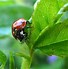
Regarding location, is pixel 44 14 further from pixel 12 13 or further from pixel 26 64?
pixel 12 13

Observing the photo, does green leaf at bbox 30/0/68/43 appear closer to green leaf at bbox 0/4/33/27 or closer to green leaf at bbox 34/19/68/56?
green leaf at bbox 34/19/68/56

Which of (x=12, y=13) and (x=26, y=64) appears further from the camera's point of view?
(x=12, y=13)

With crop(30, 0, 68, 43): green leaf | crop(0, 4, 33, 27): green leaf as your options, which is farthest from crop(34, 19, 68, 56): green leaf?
crop(0, 4, 33, 27): green leaf

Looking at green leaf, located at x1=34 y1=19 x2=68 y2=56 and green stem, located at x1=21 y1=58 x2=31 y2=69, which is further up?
green leaf, located at x1=34 y1=19 x2=68 y2=56

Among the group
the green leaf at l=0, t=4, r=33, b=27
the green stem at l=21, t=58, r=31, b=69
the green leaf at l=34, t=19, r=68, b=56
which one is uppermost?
the green leaf at l=0, t=4, r=33, b=27

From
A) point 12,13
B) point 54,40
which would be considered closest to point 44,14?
point 54,40

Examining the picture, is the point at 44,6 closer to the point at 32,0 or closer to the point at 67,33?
the point at 67,33

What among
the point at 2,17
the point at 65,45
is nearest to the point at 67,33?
the point at 65,45

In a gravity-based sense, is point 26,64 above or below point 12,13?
below
